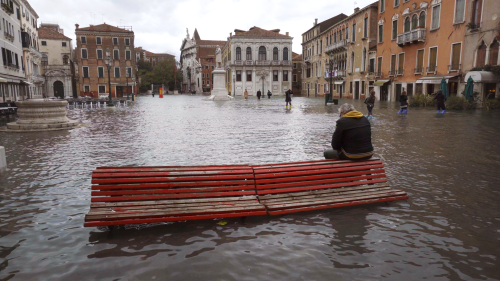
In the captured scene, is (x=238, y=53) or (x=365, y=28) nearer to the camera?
(x=365, y=28)

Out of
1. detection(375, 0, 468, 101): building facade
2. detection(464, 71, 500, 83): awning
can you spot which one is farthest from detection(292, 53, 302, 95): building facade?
detection(464, 71, 500, 83): awning

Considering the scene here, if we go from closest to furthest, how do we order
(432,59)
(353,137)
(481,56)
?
(353,137)
(481,56)
(432,59)

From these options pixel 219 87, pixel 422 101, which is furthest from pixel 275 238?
pixel 219 87

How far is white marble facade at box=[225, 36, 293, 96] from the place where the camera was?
70.4m

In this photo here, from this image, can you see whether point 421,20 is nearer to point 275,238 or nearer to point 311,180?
point 311,180

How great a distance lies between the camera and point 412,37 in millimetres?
31250

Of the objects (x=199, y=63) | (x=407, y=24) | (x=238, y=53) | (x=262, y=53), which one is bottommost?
(x=407, y=24)

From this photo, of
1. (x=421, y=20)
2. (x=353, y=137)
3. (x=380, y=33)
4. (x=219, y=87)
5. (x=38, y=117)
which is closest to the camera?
(x=353, y=137)

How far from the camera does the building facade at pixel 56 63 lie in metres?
55.9

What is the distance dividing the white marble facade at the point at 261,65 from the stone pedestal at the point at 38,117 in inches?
2305

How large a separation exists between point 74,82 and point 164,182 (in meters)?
68.5

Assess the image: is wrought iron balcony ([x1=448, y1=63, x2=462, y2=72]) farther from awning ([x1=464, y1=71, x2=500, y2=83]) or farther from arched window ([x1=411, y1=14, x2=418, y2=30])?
arched window ([x1=411, y1=14, x2=418, y2=30])

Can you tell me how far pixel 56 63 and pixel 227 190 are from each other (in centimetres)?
6600

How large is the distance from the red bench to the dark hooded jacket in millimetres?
178
